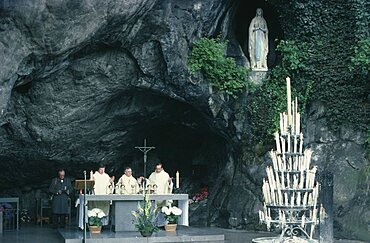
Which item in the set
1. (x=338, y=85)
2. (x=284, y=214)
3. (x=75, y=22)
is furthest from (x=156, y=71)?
(x=284, y=214)

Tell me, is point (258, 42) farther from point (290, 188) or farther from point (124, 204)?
point (290, 188)

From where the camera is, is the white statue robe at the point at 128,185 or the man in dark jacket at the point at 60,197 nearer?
the white statue robe at the point at 128,185

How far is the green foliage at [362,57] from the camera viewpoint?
17703 millimetres

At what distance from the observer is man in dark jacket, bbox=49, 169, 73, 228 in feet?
65.6

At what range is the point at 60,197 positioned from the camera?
19984 millimetres

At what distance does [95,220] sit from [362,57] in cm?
774

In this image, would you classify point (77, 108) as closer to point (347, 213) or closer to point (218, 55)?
point (218, 55)

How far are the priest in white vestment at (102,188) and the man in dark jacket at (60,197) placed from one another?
1857 millimetres

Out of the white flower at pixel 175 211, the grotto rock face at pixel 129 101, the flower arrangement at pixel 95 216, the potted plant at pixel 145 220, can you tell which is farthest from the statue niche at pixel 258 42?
the flower arrangement at pixel 95 216

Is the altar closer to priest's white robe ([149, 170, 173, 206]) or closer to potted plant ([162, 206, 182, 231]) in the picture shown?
potted plant ([162, 206, 182, 231])

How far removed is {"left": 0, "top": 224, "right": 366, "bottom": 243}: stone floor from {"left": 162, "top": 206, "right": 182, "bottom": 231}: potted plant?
130 centimetres

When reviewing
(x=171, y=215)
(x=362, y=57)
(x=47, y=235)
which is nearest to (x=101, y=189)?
(x=47, y=235)

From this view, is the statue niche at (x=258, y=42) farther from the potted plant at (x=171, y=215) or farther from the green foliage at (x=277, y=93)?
the potted plant at (x=171, y=215)

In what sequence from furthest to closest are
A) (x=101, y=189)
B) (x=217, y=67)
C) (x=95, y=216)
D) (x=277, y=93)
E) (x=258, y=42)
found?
(x=258, y=42) → (x=277, y=93) → (x=217, y=67) → (x=101, y=189) → (x=95, y=216)
